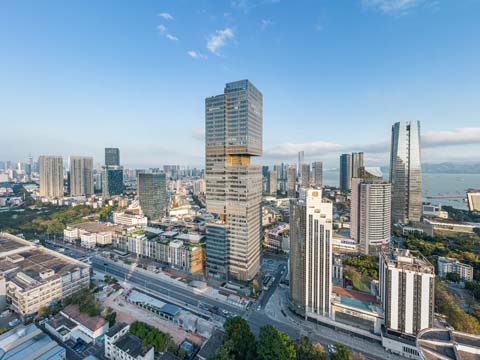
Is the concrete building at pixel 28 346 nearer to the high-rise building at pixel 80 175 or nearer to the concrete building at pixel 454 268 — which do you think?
the concrete building at pixel 454 268

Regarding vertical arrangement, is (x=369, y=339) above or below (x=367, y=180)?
below

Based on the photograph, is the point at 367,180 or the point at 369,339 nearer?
the point at 369,339

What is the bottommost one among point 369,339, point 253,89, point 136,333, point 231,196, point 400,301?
point 369,339

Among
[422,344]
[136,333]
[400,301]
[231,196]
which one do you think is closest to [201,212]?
[231,196]

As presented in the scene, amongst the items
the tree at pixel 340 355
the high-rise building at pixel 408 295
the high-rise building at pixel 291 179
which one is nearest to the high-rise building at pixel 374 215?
the high-rise building at pixel 408 295

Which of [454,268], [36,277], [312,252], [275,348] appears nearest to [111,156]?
[36,277]

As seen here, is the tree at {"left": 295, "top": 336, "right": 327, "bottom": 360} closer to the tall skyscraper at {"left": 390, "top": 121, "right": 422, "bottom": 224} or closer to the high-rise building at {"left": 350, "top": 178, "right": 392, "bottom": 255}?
the high-rise building at {"left": 350, "top": 178, "right": 392, "bottom": 255}

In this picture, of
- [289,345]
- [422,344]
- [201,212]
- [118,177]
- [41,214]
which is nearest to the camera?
[422,344]

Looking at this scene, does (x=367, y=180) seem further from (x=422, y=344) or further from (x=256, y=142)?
(x=422, y=344)
